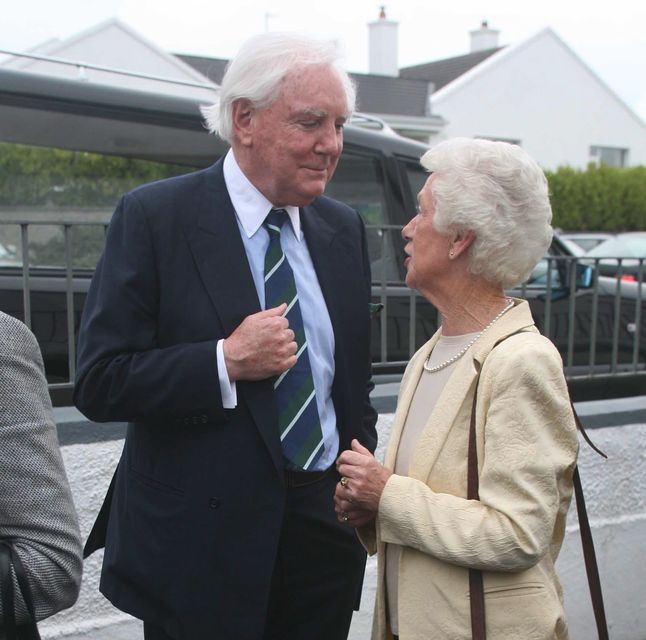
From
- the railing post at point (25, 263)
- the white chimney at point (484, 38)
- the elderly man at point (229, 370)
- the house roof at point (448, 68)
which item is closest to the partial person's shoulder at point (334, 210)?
the elderly man at point (229, 370)

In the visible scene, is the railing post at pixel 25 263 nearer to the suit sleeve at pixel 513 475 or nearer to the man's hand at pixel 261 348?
the man's hand at pixel 261 348

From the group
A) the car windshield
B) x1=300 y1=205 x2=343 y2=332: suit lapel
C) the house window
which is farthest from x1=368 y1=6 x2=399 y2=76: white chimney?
x1=300 y1=205 x2=343 y2=332: suit lapel

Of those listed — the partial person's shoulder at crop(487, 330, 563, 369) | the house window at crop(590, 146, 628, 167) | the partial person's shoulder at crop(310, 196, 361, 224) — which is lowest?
the partial person's shoulder at crop(487, 330, 563, 369)

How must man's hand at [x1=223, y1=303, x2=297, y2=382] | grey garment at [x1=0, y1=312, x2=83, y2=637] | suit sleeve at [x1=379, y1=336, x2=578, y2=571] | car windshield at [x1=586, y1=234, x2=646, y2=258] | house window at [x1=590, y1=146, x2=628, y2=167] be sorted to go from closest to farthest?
grey garment at [x1=0, y1=312, x2=83, y2=637]
suit sleeve at [x1=379, y1=336, x2=578, y2=571]
man's hand at [x1=223, y1=303, x2=297, y2=382]
car windshield at [x1=586, y1=234, x2=646, y2=258]
house window at [x1=590, y1=146, x2=628, y2=167]

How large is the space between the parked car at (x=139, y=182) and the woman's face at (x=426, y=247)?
181 cm

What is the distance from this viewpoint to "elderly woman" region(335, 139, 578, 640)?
5.87 ft

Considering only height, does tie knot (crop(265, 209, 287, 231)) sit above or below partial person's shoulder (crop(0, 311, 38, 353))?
above

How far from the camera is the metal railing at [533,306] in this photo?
151 inches

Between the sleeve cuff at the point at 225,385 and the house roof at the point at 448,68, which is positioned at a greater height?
the house roof at the point at 448,68

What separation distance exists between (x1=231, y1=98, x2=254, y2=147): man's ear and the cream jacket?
2.43 feet

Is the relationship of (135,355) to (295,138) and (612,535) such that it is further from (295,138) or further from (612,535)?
(612,535)

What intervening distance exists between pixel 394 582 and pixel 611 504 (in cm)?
244

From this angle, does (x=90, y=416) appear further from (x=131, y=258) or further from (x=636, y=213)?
(x=636, y=213)

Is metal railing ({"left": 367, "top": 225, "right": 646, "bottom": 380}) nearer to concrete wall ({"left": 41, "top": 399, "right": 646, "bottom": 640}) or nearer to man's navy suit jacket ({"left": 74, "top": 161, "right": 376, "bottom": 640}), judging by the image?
concrete wall ({"left": 41, "top": 399, "right": 646, "bottom": 640})
